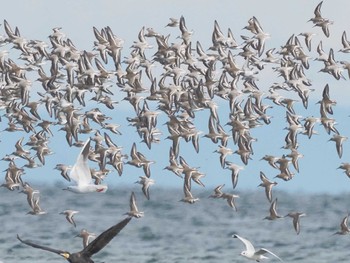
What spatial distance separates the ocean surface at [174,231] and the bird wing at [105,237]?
1809 centimetres

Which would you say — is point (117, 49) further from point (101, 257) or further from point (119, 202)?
point (119, 202)

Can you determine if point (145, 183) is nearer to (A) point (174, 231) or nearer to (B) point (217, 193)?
(B) point (217, 193)

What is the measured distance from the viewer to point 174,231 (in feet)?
215

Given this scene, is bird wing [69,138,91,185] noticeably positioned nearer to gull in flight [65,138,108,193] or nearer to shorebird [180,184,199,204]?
gull in flight [65,138,108,193]

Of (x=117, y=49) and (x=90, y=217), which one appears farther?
(x=90, y=217)

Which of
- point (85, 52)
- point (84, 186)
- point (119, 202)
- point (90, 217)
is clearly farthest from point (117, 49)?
point (119, 202)

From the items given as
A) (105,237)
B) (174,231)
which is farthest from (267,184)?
(174,231)

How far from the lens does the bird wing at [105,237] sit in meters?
20.4

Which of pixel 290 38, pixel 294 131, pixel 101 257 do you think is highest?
pixel 290 38

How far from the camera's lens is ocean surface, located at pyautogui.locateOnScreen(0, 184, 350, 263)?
49125 mm

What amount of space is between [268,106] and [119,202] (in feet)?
186

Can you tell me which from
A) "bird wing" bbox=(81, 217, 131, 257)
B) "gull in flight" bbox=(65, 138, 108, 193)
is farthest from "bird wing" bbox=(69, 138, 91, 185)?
"bird wing" bbox=(81, 217, 131, 257)

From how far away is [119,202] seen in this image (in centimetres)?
9075

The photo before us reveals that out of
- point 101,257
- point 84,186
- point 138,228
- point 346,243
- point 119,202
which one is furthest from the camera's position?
point 119,202
